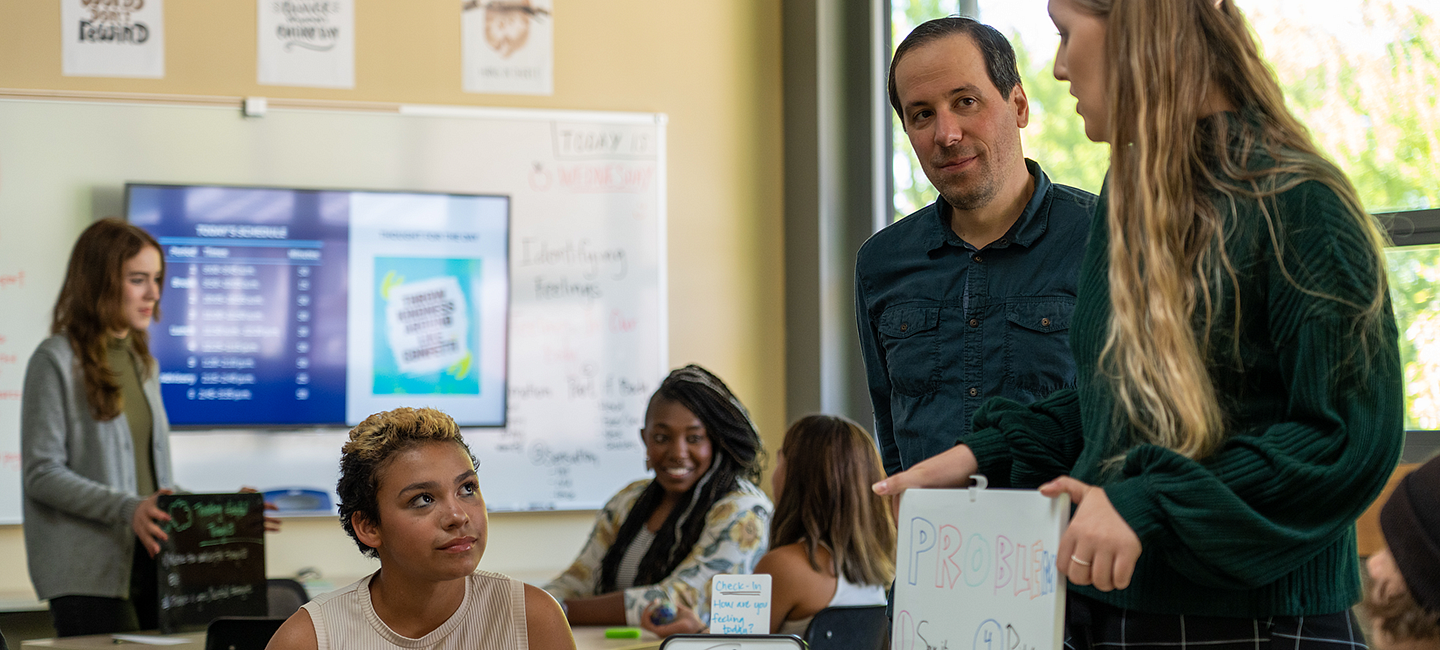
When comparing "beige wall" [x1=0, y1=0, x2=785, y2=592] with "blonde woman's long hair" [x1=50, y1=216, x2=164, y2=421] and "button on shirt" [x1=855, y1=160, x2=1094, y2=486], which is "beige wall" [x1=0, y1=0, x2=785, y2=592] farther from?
"button on shirt" [x1=855, y1=160, x2=1094, y2=486]

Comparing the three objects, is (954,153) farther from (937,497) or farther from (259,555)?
(259,555)

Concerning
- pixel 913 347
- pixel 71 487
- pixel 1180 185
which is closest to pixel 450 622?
pixel 913 347

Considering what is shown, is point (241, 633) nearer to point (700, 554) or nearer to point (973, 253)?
point (700, 554)

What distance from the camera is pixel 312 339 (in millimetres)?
4355

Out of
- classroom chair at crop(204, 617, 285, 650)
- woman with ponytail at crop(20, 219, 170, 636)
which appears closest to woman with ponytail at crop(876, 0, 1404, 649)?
classroom chair at crop(204, 617, 285, 650)

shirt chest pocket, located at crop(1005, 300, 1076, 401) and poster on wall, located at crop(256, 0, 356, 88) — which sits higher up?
poster on wall, located at crop(256, 0, 356, 88)

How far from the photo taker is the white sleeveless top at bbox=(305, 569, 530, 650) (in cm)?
186

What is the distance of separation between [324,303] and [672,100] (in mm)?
1592

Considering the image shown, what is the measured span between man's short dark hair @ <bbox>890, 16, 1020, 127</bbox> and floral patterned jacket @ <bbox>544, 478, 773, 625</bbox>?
1518 mm

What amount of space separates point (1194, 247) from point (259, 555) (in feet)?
8.26

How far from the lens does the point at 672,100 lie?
481cm

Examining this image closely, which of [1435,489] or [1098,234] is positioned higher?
[1098,234]

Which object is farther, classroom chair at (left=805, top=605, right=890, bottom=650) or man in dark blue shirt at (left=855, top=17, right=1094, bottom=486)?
classroom chair at (left=805, top=605, right=890, bottom=650)

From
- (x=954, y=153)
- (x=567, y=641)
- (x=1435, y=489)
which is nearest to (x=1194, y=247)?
(x=1435, y=489)
